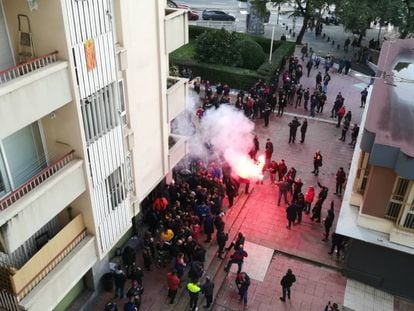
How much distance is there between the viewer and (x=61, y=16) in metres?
8.38

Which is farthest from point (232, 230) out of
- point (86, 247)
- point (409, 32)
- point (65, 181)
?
point (409, 32)

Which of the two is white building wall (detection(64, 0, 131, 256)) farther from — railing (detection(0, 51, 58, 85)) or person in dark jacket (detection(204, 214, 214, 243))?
person in dark jacket (detection(204, 214, 214, 243))

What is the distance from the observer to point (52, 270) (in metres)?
10.2

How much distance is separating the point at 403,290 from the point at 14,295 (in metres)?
11.2

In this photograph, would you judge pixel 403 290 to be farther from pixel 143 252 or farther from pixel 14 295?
pixel 14 295

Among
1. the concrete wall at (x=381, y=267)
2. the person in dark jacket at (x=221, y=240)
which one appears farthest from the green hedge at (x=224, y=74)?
the concrete wall at (x=381, y=267)

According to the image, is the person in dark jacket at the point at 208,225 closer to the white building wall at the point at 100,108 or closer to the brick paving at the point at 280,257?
the brick paving at the point at 280,257

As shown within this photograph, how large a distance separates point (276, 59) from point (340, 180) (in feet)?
42.0

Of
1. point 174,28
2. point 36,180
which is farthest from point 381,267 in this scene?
point 36,180

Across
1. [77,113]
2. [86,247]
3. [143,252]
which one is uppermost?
[77,113]

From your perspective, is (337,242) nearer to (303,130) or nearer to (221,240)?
(221,240)

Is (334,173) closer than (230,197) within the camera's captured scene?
No

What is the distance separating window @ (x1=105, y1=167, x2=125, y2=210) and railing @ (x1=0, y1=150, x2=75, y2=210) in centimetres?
165

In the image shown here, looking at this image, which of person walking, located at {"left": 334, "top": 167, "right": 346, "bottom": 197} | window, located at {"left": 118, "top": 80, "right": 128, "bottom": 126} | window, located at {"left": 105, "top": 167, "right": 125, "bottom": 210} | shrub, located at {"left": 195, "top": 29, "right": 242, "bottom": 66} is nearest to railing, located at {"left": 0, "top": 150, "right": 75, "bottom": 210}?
window, located at {"left": 105, "top": 167, "right": 125, "bottom": 210}
